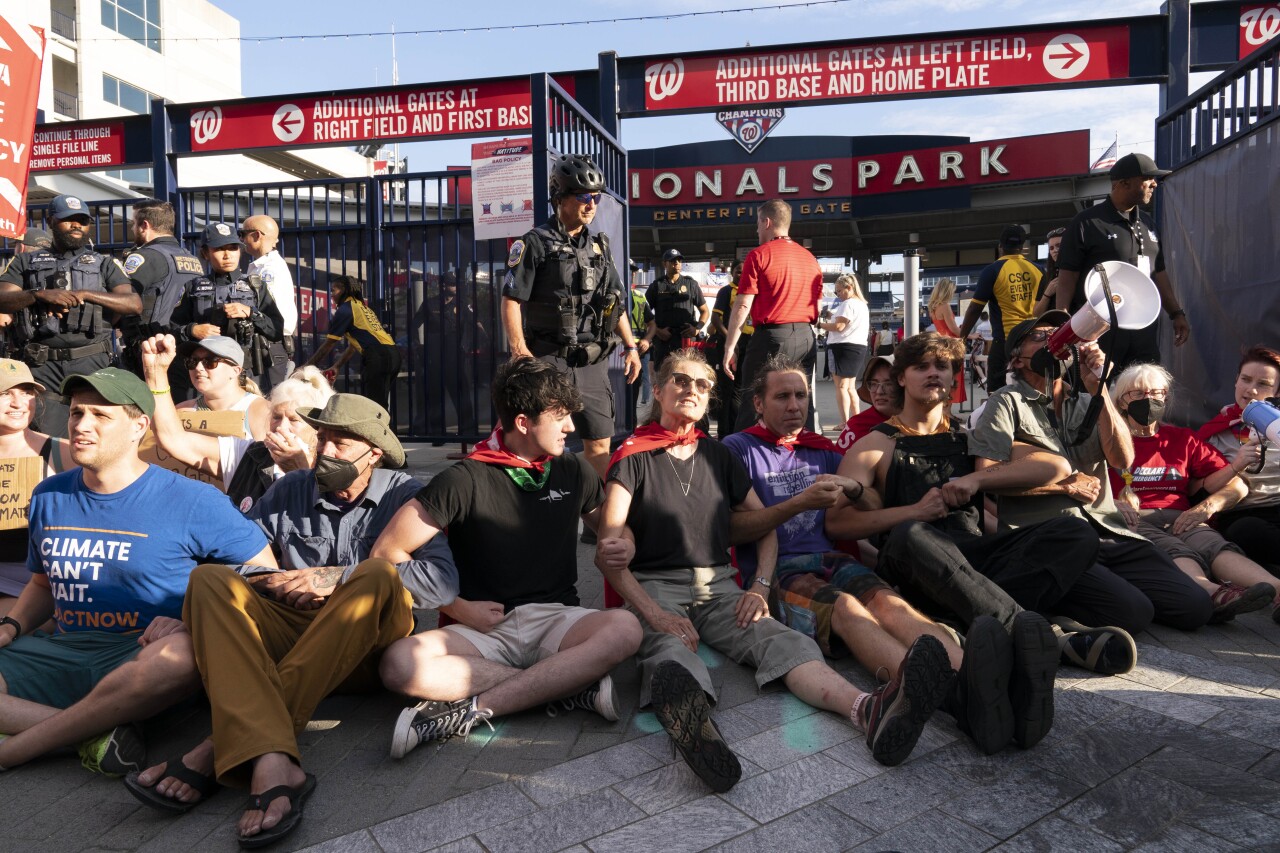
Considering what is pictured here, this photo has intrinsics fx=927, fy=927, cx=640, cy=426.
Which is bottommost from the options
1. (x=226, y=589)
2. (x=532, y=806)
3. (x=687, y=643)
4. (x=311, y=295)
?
(x=532, y=806)

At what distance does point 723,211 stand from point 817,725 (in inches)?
765

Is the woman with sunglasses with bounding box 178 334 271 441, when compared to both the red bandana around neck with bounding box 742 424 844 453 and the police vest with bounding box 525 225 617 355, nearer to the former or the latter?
the police vest with bounding box 525 225 617 355

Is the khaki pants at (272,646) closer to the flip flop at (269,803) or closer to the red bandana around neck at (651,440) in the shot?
the flip flop at (269,803)

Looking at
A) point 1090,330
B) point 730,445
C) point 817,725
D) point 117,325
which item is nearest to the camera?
point 817,725

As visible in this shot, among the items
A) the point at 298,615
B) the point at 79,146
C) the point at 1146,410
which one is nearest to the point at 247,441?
the point at 298,615

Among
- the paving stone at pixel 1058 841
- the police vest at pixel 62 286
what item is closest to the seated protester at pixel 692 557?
the paving stone at pixel 1058 841

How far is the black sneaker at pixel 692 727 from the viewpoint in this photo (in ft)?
7.98

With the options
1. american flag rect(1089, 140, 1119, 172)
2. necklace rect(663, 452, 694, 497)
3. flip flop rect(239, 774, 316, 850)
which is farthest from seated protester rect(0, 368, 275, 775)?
american flag rect(1089, 140, 1119, 172)

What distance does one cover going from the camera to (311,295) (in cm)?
846

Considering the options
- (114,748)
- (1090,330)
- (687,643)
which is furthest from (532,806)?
(1090,330)

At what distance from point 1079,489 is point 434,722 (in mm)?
2630

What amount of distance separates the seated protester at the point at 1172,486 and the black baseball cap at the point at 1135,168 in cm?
159

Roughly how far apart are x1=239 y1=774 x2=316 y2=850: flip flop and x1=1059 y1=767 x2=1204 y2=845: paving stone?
191cm

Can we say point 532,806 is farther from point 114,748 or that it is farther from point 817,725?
point 114,748
